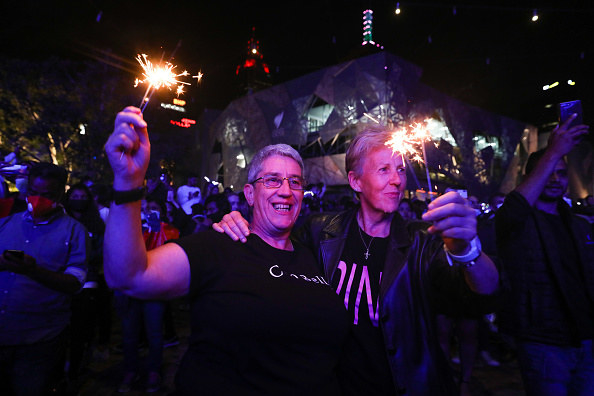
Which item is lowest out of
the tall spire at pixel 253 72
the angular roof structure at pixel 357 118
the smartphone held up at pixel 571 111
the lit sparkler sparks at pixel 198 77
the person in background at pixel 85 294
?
the person in background at pixel 85 294

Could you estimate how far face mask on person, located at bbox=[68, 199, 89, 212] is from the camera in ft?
15.9

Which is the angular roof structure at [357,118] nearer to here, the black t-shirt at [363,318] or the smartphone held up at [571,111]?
the smartphone held up at [571,111]

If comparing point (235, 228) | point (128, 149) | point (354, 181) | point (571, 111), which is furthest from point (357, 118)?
point (128, 149)

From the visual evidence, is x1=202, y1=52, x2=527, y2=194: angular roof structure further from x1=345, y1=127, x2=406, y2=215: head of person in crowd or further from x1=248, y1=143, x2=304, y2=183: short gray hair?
x1=248, y1=143, x2=304, y2=183: short gray hair

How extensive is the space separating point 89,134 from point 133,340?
21.6 metres

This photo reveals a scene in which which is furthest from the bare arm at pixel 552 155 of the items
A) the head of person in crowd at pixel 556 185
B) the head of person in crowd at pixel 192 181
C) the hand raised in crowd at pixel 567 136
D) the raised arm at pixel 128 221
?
the head of person in crowd at pixel 192 181

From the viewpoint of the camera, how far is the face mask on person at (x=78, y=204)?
190 inches

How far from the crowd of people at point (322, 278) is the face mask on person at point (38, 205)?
1 cm

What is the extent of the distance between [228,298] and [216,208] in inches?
207

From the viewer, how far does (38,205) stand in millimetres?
2975

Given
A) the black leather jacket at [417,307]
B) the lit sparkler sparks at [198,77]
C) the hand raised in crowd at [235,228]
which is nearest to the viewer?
the black leather jacket at [417,307]

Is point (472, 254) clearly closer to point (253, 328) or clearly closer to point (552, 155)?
point (253, 328)

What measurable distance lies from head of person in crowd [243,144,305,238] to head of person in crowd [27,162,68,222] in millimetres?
2066

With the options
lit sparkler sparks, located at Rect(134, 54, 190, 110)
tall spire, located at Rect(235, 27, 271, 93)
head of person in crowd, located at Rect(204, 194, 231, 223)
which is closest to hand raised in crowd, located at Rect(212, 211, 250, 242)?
lit sparkler sparks, located at Rect(134, 54, 190, 110)
